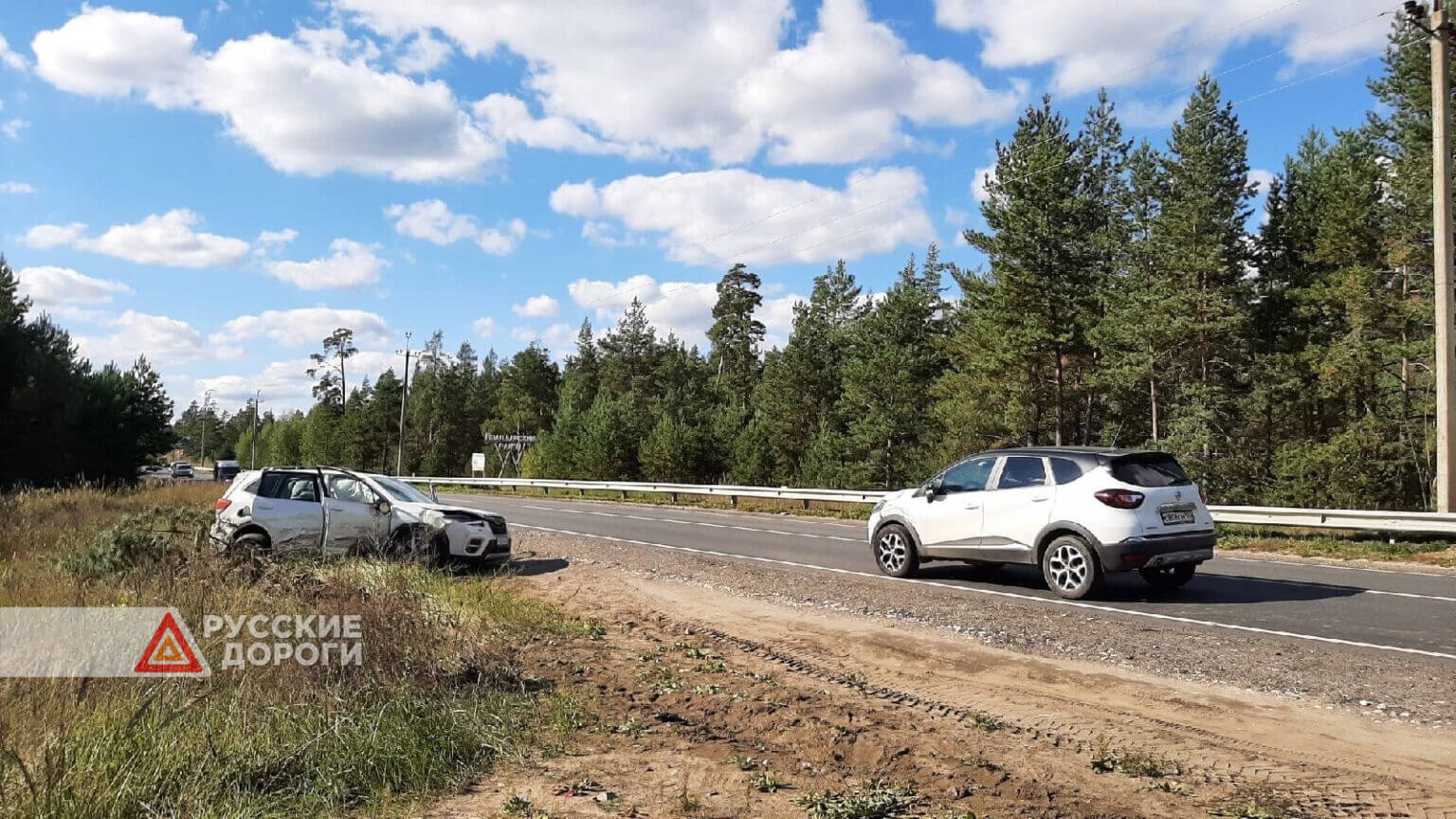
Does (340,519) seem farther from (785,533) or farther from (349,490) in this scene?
(785,533)

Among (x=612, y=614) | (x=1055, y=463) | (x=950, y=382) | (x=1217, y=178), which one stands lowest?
(x=612, y=614)

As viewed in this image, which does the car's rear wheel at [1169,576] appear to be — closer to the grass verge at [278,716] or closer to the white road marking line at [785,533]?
the white road marking line at [785,533]

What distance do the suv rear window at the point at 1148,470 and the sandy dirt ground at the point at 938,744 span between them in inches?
138

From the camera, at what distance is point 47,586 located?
7.79m

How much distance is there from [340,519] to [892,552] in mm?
7934

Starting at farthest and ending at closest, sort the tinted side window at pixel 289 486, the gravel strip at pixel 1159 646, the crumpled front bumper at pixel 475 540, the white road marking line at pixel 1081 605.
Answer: the tinted side window at pixel 289 486 → the crumpled front bumper at pixel 475 540 → the white road marking line at pixel 1081 605 → the gravel strip at pixel 1159 646

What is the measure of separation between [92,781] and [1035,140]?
3663cm

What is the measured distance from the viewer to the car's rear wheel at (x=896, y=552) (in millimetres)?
12398

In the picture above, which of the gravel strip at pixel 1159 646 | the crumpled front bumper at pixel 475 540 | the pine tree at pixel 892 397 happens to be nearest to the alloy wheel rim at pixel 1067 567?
the gravel strip at pixel 1159 646

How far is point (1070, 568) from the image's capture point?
34.7 ft

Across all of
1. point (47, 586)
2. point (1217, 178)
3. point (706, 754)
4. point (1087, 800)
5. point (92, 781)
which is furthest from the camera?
point (1217, 178)

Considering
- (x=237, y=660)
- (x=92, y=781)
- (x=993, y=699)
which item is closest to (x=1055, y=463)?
(x=993, y=699)

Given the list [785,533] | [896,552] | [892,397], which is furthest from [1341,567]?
[892,397]

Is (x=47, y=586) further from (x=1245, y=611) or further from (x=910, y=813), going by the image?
(x=1245, y=611)
